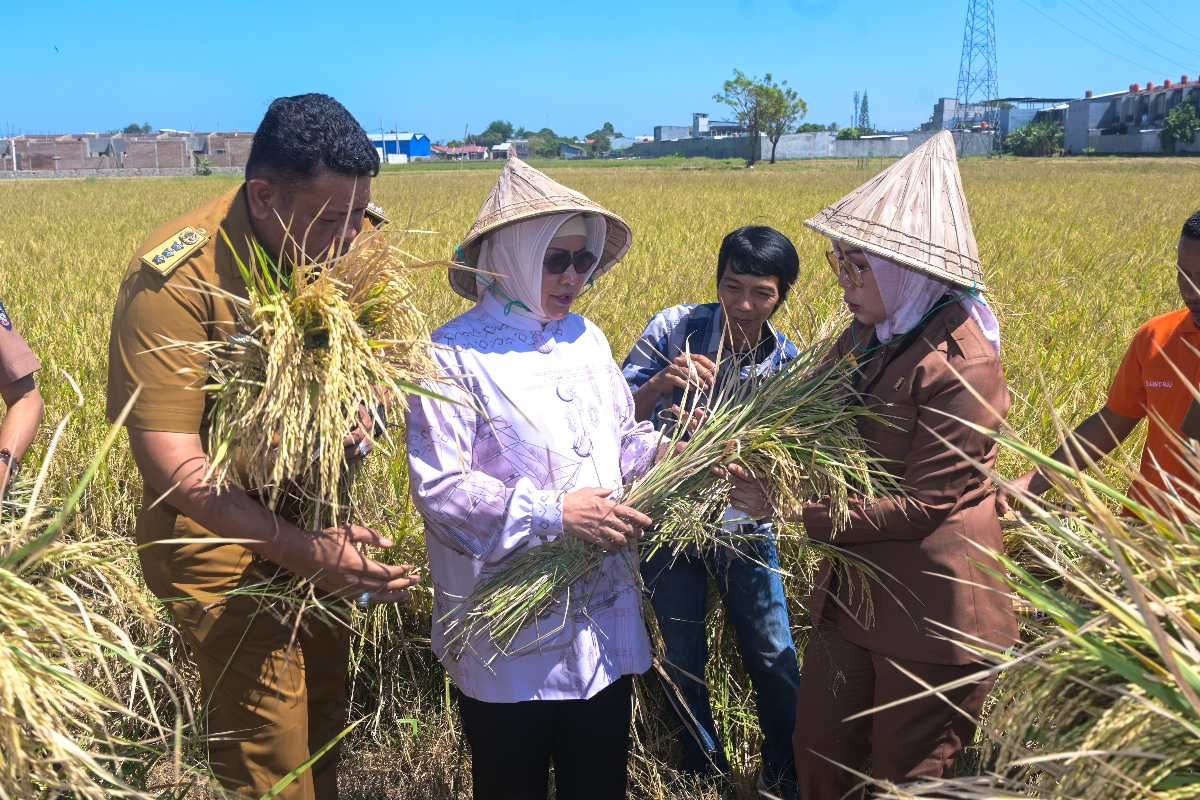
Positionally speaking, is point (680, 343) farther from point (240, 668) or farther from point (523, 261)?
point (240, 668)

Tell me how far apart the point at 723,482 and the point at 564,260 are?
633 millimetres

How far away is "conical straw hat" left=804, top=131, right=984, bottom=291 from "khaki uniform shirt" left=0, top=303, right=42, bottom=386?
167cm

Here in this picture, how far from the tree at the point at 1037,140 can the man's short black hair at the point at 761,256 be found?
2480 inches

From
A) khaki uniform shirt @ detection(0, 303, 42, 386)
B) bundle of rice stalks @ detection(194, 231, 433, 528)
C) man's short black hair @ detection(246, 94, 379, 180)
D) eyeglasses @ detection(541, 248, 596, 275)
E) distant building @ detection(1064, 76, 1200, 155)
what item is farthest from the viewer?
distant building @ detection(1064, 76, 1200, 155)

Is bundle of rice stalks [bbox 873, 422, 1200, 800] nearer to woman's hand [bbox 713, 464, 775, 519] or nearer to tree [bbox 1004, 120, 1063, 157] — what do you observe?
woman's hand [bbox 713, 464, 775, 519]

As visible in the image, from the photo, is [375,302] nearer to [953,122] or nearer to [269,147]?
[269,147]

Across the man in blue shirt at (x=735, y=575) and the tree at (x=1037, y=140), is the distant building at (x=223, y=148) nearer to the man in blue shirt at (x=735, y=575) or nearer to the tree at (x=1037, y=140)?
the tree at (x=1037, y=140)

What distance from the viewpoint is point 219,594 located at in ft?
6.16

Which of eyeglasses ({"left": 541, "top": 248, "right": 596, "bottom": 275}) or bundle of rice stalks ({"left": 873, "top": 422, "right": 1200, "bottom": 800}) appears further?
eyeglasses ({"left": 541, "top": 248, "right": 596, "bottom": 275})

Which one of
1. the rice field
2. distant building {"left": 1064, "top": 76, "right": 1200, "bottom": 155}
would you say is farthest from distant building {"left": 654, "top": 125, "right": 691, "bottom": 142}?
the rice field

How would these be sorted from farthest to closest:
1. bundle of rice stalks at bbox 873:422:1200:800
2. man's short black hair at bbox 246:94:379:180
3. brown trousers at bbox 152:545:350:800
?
brown trousers at bbox 152:545:350:800, man's short black hair at bbox 246:94:379:180, bundle of rice stalks at bbox 873:422:1200:800

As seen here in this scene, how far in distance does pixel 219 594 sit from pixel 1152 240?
34.3ft

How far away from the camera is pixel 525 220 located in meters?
2.08

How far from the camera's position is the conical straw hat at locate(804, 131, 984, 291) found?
1965 millimetres
